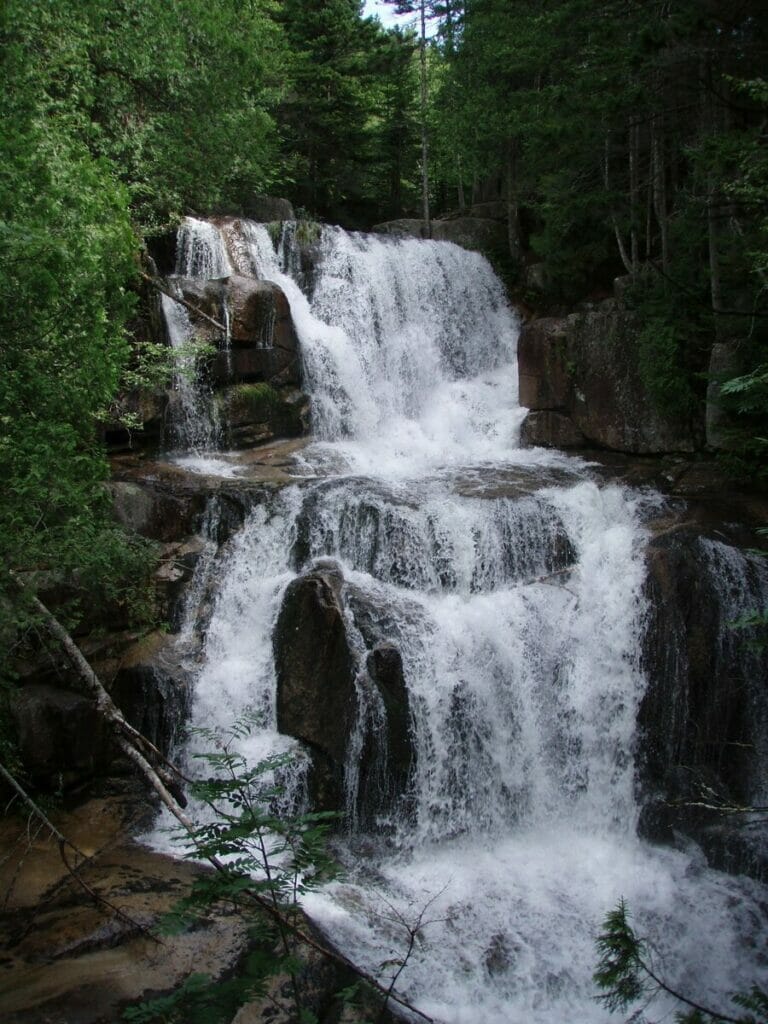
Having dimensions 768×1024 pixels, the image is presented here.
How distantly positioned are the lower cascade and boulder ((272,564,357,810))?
1.0 inches

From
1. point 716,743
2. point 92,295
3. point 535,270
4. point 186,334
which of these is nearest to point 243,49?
point 186,334

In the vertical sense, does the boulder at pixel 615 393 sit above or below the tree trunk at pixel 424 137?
below

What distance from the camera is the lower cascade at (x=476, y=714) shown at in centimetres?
674

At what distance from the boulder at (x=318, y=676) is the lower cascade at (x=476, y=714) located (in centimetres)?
2

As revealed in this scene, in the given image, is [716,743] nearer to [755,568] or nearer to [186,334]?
[755,568]

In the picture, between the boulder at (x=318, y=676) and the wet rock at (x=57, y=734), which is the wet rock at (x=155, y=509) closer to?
Answer: the boulder at (x=318, y=676)

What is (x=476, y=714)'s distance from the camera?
873 centimetres

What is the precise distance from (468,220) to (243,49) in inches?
379

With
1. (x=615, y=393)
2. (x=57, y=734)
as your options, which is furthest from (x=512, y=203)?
(x=57, y=734)

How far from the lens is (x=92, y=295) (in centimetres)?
722

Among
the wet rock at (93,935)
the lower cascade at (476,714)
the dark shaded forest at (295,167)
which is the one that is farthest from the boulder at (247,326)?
the wet rock at (93,935)

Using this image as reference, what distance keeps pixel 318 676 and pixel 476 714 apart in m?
1.82

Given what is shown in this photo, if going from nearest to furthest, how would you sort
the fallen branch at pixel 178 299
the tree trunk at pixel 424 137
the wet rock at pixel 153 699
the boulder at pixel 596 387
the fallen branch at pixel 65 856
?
1. the fallen branch at pixel 65 856
2. the wet rock at pixel 153 699
3. the fallen branch at pixel 178 299
4. the boulder at pixel 596 387
5. the tree trunk at pixel 424 137

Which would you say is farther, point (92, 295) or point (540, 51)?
point (540, 51)
